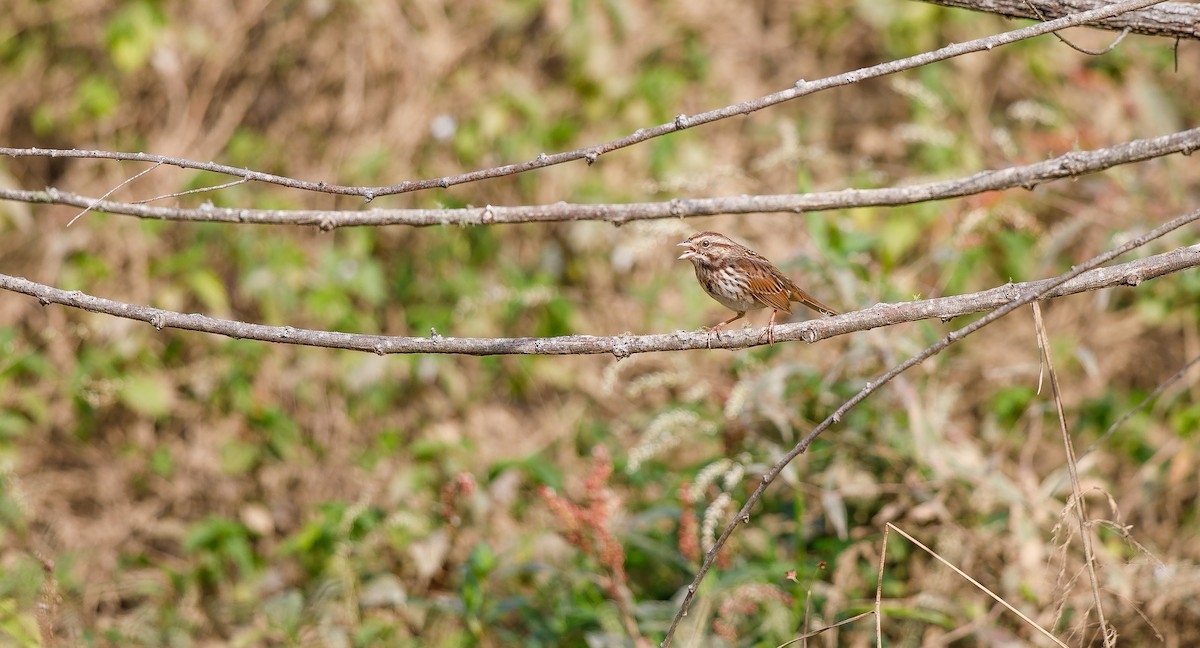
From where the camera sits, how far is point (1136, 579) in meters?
4.37

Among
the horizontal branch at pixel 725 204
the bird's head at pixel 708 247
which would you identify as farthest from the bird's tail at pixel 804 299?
the horizontal branch at pixel 725 204

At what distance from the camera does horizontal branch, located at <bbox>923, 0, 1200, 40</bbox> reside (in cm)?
294

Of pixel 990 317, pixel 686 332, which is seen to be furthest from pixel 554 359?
pixel 990 317

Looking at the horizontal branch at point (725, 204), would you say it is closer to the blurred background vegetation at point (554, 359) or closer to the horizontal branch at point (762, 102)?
the horizontal branch at point (762, 102)

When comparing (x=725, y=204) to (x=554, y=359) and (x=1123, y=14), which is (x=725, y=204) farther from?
(x=554, y=359)

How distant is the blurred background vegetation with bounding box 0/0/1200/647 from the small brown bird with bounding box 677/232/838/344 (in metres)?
0.21

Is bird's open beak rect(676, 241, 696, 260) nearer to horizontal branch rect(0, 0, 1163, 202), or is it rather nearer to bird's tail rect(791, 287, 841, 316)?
bird's tail rect(791, 287, 841, 316)

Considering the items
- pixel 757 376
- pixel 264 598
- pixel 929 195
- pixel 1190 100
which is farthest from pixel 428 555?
pixel 1190 100

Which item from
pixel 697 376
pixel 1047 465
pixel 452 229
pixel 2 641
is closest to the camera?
pixel 2 641

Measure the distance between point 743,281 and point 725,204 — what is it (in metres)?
0.93

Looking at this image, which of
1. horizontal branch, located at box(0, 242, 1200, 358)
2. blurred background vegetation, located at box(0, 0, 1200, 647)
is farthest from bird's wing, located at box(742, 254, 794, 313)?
horizontal branch, located at box(0, 242, 1200, 358)

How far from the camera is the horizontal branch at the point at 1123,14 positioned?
294 cm

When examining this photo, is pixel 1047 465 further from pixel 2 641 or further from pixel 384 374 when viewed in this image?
pixel 2 641

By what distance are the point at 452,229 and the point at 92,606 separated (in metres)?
2.75
